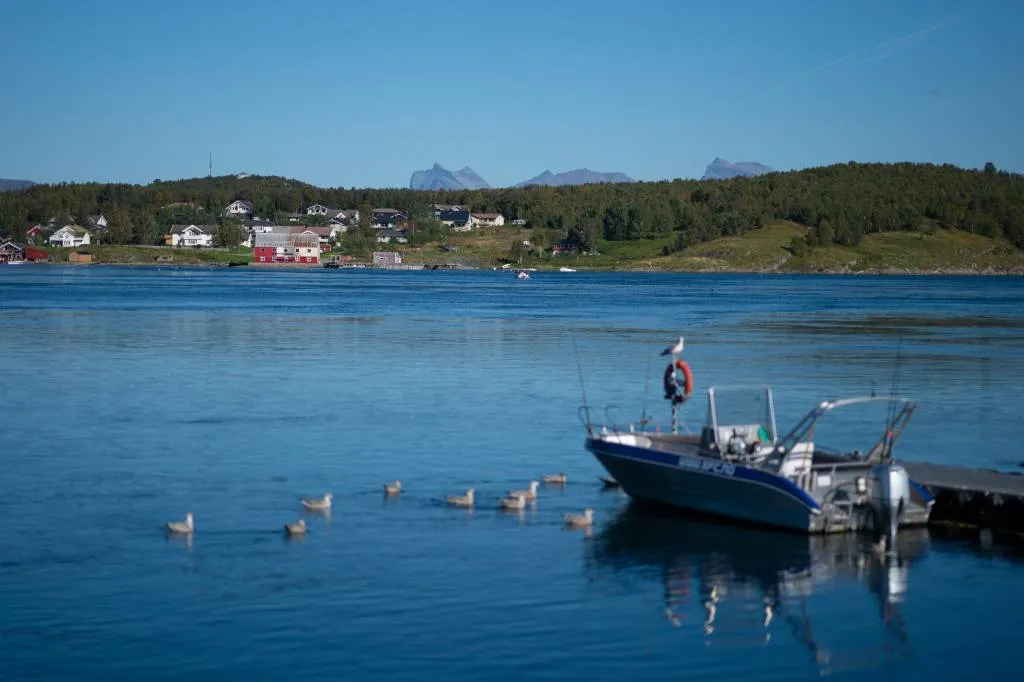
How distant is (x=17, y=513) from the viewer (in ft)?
91.7

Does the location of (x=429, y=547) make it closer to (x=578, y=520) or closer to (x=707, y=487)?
(x=578, y=520)

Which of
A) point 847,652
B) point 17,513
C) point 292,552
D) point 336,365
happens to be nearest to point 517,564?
point 292,552

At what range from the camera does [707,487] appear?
1090 inches

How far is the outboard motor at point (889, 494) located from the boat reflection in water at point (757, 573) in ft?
1.61

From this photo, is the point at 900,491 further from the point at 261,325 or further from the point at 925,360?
the point at 261,325

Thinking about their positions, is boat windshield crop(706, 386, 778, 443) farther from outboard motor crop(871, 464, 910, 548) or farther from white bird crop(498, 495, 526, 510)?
white bird crop(498, 495, 526, 510)

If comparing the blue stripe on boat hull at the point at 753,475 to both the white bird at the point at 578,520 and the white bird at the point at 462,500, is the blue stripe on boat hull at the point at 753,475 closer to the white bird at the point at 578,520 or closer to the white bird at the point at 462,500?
the white bird at the point at 578,520

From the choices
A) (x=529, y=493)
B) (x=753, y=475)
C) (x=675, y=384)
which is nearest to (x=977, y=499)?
(x=753, y=475)

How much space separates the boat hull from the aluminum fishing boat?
2cm

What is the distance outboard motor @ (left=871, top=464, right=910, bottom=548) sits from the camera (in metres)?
25.5

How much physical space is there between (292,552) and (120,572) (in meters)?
3.15

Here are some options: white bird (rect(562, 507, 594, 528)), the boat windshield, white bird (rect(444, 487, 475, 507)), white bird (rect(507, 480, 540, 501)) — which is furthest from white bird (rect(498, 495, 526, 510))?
the boat windshield

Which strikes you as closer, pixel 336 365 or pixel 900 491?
pixel 900 491

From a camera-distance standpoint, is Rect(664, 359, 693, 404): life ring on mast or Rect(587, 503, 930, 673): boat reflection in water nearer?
Rect(587, 503, 930, 673): boat reflection in water
